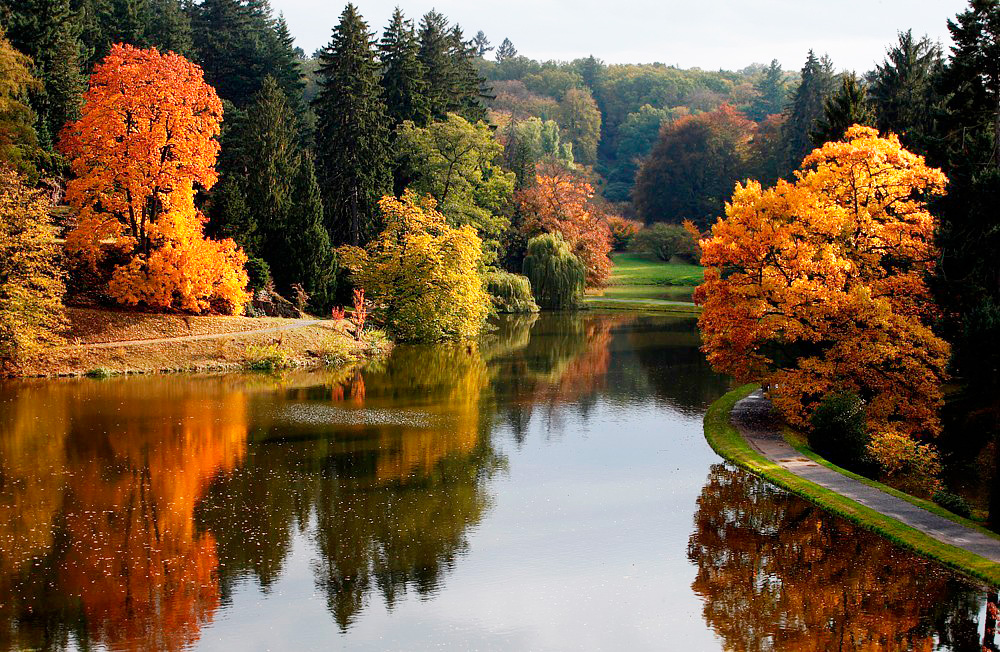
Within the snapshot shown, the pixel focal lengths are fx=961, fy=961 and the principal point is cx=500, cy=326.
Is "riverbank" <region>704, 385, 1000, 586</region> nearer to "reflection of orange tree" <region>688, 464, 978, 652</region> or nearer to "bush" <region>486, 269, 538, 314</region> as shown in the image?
"reflection of orange tree" <region>688, 464, 978, 652</region>

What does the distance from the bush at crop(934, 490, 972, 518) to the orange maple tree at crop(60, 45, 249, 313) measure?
2997 centimetres

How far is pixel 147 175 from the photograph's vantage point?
Result: 3938cm

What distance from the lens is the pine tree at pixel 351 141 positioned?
55875 mm

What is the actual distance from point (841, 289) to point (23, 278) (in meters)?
27.5

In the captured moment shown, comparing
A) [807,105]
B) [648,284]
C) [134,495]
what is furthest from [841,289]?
[807,105]

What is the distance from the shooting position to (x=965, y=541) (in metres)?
17.3

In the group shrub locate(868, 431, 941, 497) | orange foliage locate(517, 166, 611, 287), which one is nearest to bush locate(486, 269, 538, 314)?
orange foliage locate(517, 166, 611, 287)

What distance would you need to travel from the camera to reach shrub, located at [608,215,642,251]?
99.1 meters

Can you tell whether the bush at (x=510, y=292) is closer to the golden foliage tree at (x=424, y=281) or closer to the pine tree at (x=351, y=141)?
the pine tree at (x=351, y=141)

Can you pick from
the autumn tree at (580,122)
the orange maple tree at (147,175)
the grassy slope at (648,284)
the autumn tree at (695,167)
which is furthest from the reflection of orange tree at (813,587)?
the autumn tree at (580,122)

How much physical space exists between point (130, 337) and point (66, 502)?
19479 mm

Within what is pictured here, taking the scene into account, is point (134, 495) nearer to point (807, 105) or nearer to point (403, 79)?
point (403, 79)

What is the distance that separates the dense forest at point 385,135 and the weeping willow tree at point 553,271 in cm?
284

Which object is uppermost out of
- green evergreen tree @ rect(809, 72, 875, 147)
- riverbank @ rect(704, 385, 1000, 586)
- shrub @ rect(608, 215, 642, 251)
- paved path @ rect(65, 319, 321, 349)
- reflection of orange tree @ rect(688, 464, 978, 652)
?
green evergreen tree @ rect(809, 72, 875, 147)
